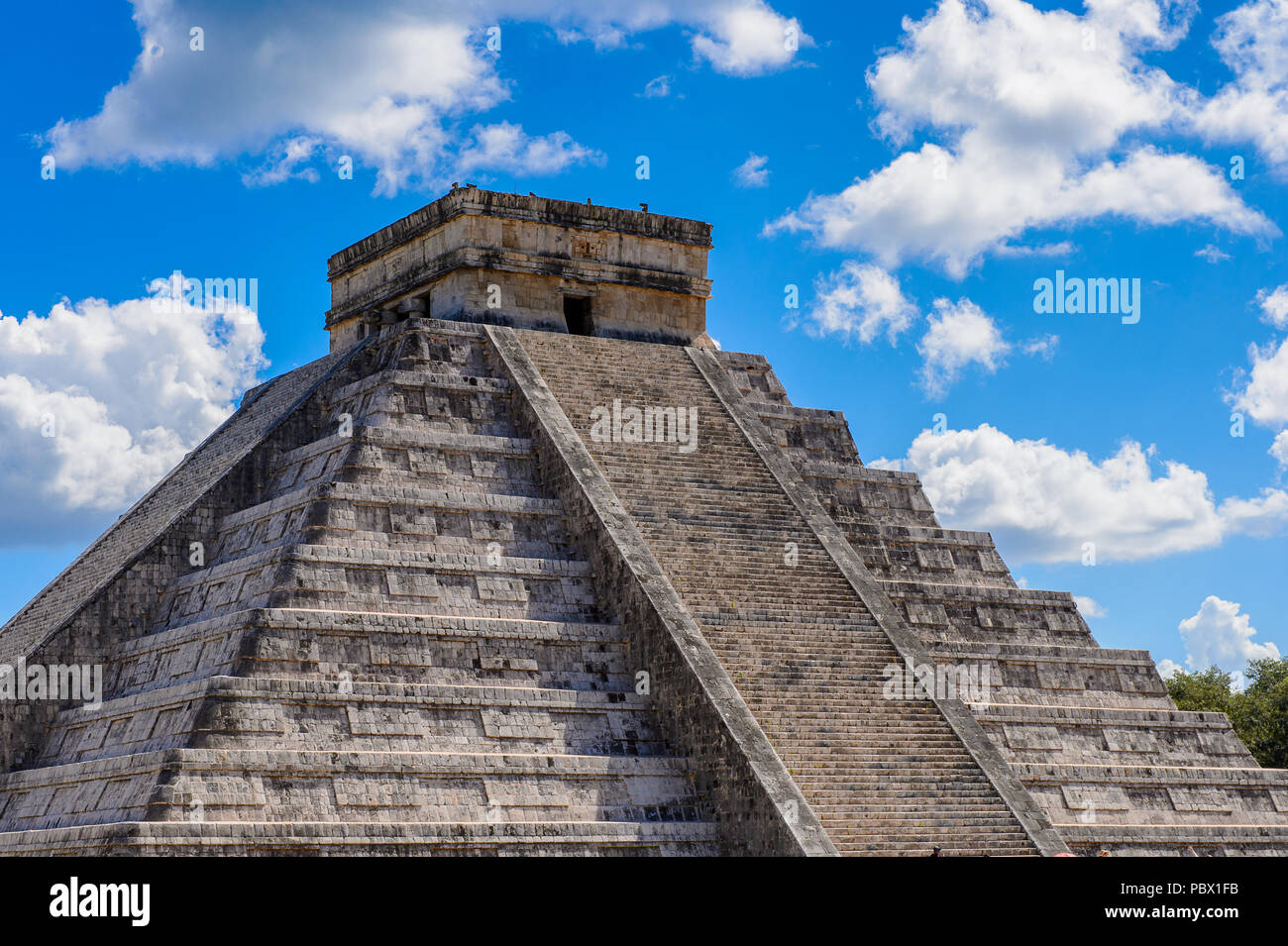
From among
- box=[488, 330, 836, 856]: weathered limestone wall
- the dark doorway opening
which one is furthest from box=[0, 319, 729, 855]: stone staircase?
the dark doorway opening

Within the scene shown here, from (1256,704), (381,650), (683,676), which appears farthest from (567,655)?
(1256,704)

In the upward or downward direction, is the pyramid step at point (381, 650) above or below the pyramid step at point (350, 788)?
above

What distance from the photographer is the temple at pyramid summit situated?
2017 centimetres

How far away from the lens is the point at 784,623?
23531mm

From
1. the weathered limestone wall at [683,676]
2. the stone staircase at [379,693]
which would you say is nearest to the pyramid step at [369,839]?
the stone staircase at [379,693]

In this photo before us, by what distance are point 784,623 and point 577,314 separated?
869 centimetres

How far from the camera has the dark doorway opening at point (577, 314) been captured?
29.9m

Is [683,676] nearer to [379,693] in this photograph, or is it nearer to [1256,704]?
[379,693]

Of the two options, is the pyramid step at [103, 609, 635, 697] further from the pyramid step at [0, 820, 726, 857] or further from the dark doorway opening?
the dark doorway opening

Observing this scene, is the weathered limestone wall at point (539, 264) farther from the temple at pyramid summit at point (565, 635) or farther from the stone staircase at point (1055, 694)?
the stone staircase at point (1055, 694)

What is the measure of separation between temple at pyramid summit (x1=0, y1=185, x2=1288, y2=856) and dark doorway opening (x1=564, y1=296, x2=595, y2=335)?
0.20 feet

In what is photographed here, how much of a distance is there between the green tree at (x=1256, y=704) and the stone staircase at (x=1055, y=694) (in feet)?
37.9

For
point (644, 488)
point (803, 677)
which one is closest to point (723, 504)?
point (644, 488)

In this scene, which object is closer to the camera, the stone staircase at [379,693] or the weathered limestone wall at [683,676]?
the stone staircase at [379,693]
